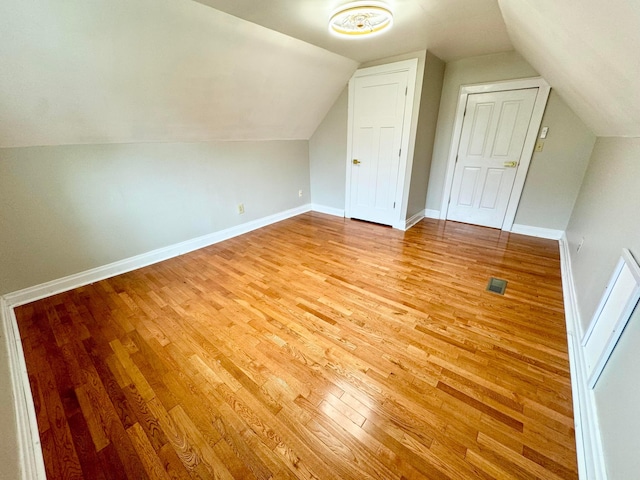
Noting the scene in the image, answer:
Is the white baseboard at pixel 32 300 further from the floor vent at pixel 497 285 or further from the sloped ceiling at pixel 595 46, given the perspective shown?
the floor vent at pixel 497 285


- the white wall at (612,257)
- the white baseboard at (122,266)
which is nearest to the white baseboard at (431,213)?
the white wall at (612,257)

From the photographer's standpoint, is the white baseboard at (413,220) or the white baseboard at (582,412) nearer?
the white baseboard at (582,412)

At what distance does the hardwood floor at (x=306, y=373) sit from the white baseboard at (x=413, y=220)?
1.07m

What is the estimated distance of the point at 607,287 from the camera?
141 cm

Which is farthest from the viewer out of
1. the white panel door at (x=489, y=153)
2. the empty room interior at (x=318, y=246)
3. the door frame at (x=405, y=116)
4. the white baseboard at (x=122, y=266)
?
the white panel door at (x=489, y=153)

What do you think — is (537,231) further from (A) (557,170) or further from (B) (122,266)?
(B) (122,266)

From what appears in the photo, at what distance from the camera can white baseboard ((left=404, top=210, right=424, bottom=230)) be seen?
3605 mm

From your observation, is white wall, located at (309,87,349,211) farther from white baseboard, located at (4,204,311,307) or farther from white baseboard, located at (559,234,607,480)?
white baseboard, located at (559,234,607,480)

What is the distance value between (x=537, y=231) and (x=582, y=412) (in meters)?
2.75

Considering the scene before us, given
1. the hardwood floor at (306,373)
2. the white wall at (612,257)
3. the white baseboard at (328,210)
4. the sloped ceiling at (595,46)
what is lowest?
the hardwood floor at (306,373)

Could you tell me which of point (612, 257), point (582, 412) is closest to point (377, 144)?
point (612, 257)

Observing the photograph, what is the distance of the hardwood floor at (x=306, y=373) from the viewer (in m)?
1.09

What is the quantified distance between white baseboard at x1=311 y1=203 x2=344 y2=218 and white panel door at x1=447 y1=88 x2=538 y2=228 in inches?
66.0

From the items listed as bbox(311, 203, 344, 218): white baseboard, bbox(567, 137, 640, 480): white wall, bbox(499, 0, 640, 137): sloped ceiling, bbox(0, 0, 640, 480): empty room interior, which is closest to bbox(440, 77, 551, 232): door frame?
bbox(0, 0, 640, 480): empty room interior
